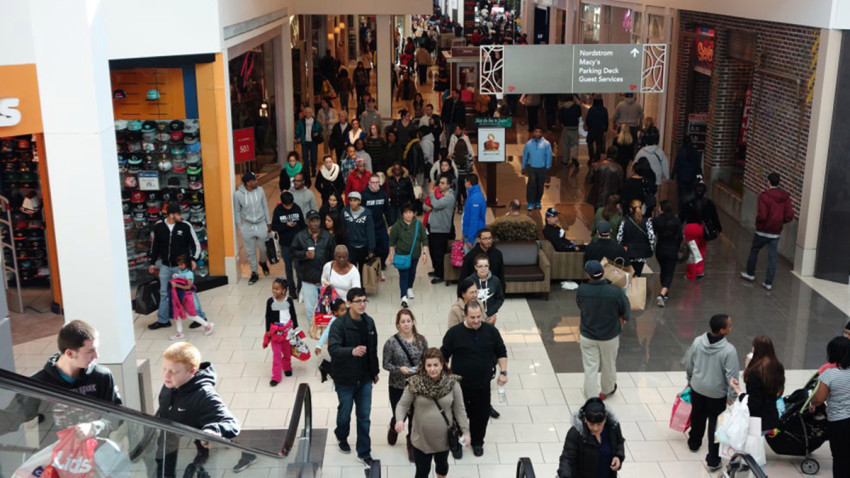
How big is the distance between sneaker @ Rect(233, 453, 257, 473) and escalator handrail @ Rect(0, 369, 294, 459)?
1.22ft

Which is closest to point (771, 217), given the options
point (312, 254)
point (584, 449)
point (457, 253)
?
point (457, 253)

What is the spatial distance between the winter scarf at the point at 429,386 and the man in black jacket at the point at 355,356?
0.77m

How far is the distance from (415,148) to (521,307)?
5595mm

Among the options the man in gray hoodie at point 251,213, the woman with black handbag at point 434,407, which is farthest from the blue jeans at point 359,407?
the man in gray hoodie at point 251,213

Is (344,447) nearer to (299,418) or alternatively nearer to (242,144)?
(299,418)

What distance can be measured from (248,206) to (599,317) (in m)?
5.61

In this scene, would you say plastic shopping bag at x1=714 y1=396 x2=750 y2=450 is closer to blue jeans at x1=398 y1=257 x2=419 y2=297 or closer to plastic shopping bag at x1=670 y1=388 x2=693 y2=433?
plastic shopping bag at x1=670 y1=388 x2=693 y2=433

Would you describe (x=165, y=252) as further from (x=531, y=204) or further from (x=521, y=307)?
(x=531, y=204)

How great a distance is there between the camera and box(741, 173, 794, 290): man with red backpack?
12109 mm

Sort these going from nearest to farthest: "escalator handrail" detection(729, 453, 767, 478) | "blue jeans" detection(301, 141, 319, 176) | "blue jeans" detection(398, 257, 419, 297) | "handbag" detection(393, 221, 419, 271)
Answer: "escalator handrail" detection(729, 453, 767, 478)
"handbag" detection(393, 221, 419, 271)
"blue jeans" detection(398, 257, 419, 297)
"blue jeans" detection(301, 141, 319, 176)

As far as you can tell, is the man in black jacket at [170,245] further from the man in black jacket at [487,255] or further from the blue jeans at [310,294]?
the man in black jacket at [487,255]

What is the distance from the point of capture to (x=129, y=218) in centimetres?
1256

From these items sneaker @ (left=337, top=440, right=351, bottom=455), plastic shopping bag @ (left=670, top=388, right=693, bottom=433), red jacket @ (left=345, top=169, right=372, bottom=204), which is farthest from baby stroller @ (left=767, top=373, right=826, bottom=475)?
red jacket @ (left=345, top=169, right=372, bottom=204)

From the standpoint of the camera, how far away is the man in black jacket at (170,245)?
423 inches
